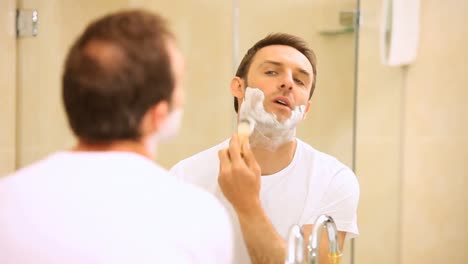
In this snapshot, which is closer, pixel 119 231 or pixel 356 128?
pixel 119 231

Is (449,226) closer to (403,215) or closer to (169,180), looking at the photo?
(403,215)

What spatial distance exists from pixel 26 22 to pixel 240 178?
69cm

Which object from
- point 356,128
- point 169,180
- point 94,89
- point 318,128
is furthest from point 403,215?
point 94,89

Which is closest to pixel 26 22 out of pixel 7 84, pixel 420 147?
pixel 7 84

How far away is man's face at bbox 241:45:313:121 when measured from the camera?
113 cm

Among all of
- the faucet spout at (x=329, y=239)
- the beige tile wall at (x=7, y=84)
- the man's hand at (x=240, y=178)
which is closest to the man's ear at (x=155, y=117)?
the man's hand at (x=240, y=178)

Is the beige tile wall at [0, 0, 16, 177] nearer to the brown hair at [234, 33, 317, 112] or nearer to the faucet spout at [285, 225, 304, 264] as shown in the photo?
the brown hair at [234, 33, 317, 112]

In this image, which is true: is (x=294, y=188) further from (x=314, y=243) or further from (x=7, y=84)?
(x=7, y=84)

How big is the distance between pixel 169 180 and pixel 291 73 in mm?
459

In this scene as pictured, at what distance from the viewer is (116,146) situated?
0.77 meters

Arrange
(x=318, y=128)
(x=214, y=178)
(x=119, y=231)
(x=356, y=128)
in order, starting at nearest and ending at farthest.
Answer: (x=119, y=231) < (x=214, y=178) < (x=318, y=128) < (x=356, y=128)

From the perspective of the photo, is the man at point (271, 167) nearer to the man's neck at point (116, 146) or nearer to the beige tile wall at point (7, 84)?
the man's neck at point (116, 146)

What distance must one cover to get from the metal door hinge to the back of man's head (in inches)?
26.1

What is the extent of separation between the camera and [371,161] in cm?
159
